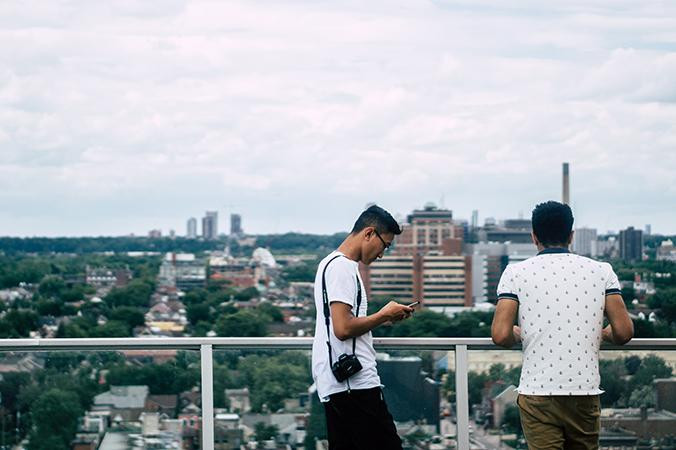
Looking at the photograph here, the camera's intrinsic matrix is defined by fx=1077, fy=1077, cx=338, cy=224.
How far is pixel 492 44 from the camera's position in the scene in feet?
261

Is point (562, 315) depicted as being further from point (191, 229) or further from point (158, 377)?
point (191, 229)

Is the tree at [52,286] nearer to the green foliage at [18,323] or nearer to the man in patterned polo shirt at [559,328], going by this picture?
the green foliage at [18,323]

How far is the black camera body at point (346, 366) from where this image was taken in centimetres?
412

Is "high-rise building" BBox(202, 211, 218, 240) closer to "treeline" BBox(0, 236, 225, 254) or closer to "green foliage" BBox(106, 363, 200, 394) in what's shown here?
"treeline" BBox(0, 236, 225, 254)

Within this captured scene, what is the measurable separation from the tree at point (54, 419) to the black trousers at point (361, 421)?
1537mm

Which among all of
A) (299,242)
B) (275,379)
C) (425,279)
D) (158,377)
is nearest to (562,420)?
(275,379)

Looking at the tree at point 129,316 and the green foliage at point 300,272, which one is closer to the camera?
the tree at point 129,316

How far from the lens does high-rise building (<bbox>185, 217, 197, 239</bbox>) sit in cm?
10544

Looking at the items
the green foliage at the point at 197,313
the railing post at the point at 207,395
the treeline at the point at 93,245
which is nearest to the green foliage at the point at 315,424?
the railing post at the point at 207,395

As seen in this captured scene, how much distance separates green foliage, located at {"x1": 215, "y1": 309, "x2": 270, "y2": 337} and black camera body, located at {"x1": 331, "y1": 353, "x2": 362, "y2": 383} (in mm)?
45359

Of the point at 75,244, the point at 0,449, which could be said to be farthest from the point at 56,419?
the point at 75,244

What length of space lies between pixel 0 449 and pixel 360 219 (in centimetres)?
226

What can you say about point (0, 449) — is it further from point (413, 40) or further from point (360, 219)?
point (413, 40)

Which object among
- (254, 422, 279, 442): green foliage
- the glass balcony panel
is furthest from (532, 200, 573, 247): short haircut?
the glass balcony panel
